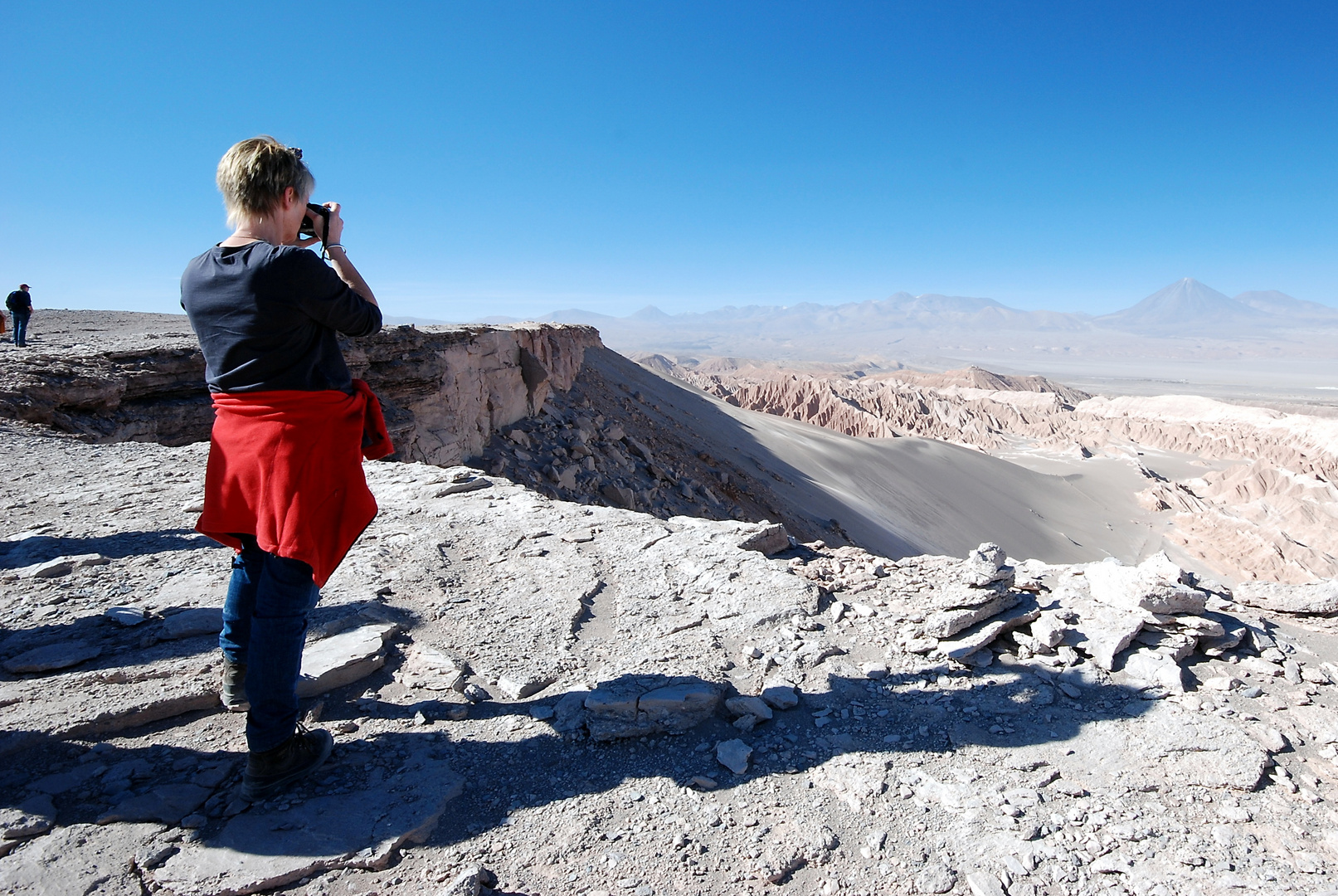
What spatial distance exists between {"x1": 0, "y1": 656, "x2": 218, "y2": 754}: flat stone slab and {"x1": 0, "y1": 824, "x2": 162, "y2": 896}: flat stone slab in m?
0.44

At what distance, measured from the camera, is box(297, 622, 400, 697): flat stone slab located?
83.3 inches

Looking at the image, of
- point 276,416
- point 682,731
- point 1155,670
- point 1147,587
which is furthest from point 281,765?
point 1147,587

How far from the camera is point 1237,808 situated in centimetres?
169

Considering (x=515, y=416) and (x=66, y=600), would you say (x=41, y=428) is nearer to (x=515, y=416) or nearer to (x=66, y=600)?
(x=66, y=600)

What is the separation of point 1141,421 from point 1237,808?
170ft

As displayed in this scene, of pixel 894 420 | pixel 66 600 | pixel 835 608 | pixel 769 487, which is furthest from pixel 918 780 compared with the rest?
pixel 894 420

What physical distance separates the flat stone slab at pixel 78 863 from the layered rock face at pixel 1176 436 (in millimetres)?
19810

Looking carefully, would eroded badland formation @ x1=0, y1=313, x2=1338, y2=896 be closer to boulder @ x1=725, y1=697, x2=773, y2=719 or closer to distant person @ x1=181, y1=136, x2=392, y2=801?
boulder @ x1=725, y1=697, x2=773, y2=719

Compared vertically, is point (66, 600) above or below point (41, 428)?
below

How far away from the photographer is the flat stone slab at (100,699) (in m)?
1.84

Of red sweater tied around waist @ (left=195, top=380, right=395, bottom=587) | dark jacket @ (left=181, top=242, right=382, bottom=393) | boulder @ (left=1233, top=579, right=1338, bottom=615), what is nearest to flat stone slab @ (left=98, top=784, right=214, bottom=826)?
red sweater tied around waist @ (left=195, top=380, right=395, bottom=587)

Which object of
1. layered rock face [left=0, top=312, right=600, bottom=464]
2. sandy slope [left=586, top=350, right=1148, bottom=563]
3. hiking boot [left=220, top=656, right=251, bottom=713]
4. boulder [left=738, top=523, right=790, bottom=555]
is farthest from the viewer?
sandy slope [left=586, top=350, right=1148, bottom=563]

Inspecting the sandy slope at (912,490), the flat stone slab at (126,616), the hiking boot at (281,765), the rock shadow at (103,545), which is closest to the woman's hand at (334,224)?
the hiking boot at (281,765)

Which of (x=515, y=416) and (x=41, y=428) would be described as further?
(x=515, y=416)
